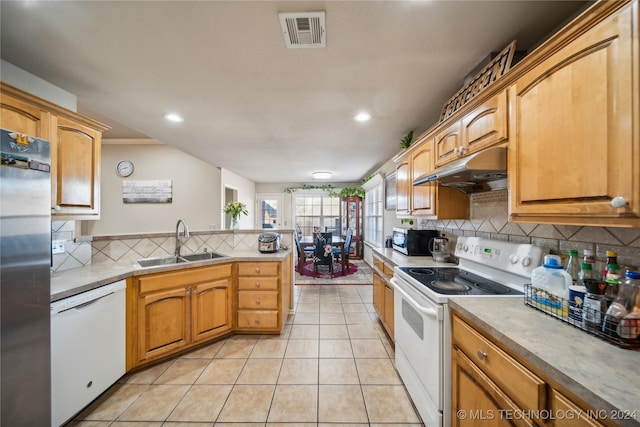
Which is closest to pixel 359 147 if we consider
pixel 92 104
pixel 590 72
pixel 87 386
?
pixel 590 72

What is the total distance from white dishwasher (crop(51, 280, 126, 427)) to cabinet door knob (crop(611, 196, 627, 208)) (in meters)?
2.60

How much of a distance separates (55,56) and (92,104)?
0.70 metres

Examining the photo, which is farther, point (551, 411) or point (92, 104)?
point (92, 104)

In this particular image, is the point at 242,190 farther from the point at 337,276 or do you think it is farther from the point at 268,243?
the point at 268,243

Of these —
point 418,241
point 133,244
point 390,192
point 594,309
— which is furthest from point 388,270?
point 133,244

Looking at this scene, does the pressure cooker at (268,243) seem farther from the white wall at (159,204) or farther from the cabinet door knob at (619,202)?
the white wall at (159,204)

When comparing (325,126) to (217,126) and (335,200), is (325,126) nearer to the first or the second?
(217,126)

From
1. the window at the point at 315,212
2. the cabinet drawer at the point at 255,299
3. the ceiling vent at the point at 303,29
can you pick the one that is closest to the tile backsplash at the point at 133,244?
the cabinet drawer at the point at 255,299

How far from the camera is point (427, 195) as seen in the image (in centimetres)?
209

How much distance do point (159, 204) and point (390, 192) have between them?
190 inches

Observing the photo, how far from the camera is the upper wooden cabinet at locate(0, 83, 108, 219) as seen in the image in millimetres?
1362

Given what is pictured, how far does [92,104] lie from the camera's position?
6.74 feet

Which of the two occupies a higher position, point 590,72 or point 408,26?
point 408,26

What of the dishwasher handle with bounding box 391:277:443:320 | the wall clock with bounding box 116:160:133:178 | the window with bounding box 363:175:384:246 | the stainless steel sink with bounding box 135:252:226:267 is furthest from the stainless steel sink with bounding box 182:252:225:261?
the wall clock with bounding box 116:160:133:178
